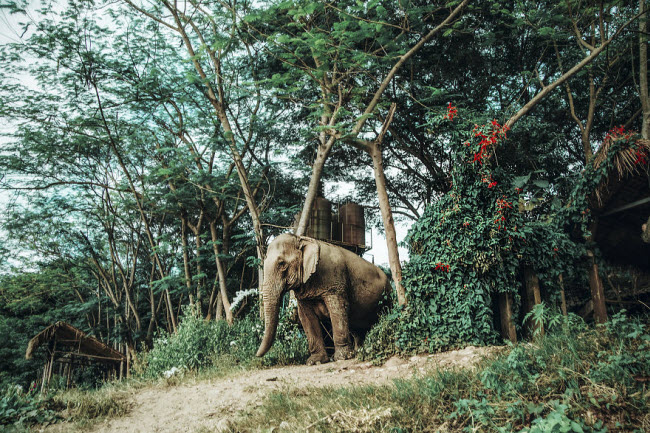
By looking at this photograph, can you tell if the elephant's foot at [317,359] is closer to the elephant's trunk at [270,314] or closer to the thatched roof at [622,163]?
the elephant's trunk at [270,314]

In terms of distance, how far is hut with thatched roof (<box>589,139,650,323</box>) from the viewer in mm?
6683

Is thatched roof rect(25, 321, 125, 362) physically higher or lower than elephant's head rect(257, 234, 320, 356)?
lower

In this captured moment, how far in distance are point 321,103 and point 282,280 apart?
4060mm

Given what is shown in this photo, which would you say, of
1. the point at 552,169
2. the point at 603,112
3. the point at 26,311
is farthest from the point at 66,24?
the point at 26,311

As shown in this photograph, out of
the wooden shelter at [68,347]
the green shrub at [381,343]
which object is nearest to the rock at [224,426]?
the green shrub at [381,343]

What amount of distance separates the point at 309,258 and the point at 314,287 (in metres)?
0.59

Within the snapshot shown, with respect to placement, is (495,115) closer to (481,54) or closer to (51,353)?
(481,54)

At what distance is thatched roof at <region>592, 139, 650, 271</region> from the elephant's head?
517 cm

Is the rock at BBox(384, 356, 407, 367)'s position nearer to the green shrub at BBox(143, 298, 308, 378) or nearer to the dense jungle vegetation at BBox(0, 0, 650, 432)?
the dense jungle vegetation at BBox(0, 0, 650, 432)

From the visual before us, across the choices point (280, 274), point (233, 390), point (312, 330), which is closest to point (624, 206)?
point (312, 330)

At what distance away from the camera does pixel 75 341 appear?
13.8 m

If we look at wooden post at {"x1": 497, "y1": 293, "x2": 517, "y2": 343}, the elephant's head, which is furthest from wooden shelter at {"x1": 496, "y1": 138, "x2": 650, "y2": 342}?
the elephant's head

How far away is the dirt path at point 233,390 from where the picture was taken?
5.32 metres

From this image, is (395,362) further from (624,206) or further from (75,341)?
(75,341)
